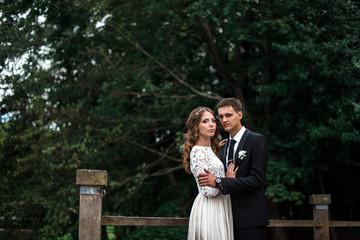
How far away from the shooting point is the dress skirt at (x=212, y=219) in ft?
12.4

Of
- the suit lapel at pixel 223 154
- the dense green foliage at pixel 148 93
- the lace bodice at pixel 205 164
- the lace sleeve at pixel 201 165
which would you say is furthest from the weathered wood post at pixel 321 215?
the dense green foliage at pixel 148 93

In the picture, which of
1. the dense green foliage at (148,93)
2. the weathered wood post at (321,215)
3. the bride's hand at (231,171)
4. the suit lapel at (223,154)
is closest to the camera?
the bride's hand at (231,171)

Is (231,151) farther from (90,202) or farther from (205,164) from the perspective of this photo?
(90,202)

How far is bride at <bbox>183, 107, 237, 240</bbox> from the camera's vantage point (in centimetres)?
380

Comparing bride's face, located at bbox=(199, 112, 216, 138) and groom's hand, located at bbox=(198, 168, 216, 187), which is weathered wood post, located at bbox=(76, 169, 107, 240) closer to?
groom's hand, located at bbox=(198, 168, 216, 187)

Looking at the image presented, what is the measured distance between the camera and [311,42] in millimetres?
9258

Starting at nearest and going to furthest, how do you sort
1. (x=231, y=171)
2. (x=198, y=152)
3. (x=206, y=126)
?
1. (x=231, y=171)
2. (x=198, y=152)
3. (x=206, y=126)

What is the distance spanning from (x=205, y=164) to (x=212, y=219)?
20.4 inches

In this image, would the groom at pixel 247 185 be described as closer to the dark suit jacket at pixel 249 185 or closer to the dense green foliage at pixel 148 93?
the dark suit jacket at pixel 249 185

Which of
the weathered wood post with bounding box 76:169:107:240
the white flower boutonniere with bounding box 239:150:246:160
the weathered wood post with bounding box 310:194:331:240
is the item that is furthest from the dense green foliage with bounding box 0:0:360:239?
the white flower boutonniere with bounding box 239:150:246:160

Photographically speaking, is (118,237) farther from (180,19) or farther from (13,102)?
(180,19)

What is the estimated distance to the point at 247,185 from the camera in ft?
12.1

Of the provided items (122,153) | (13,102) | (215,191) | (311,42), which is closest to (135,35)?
(122,153)

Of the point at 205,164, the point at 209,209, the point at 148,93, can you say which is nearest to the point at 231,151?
the point at 205,164
